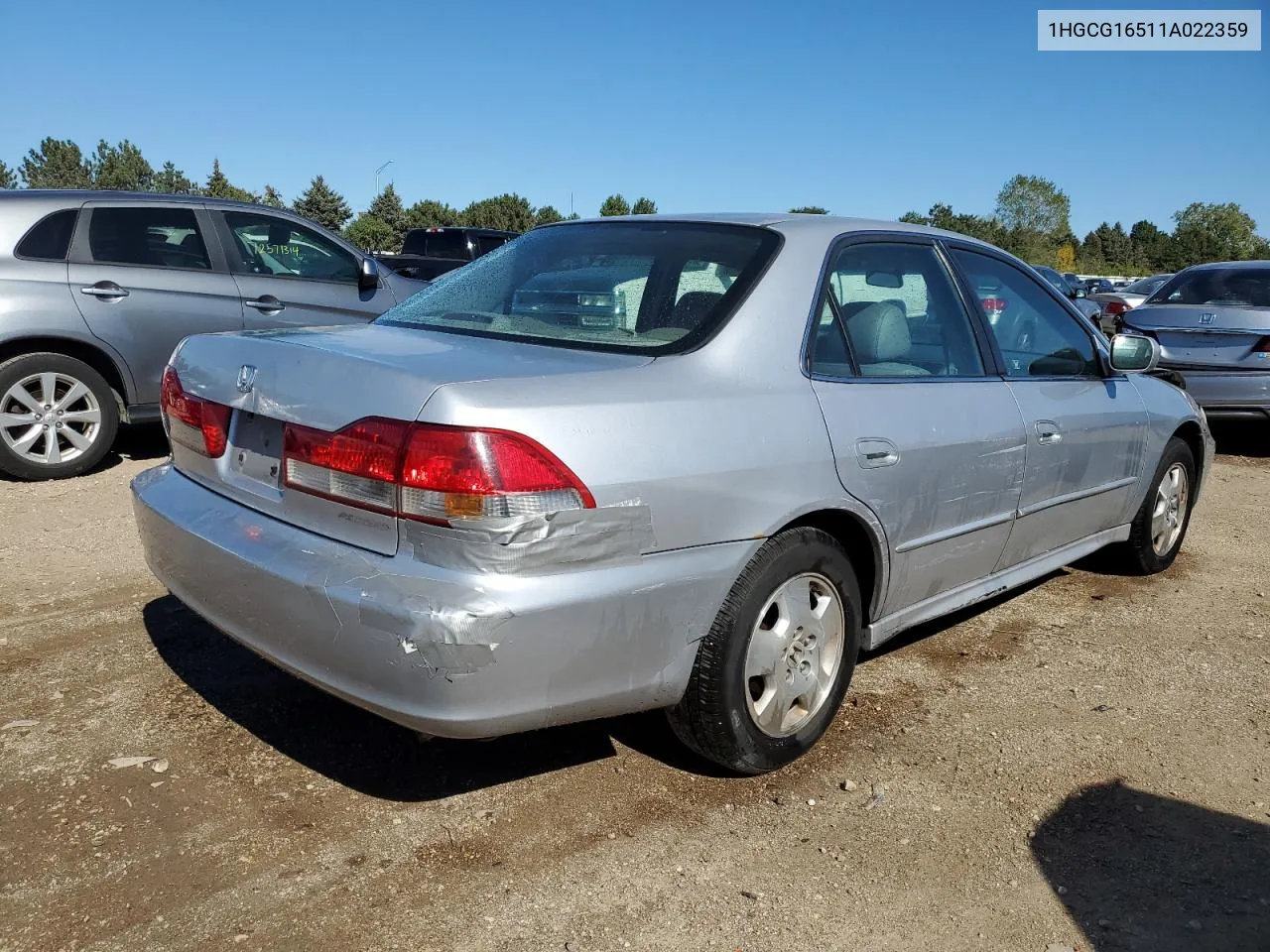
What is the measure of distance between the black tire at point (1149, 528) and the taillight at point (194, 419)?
3.86 meters

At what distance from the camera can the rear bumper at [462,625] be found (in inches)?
91.7

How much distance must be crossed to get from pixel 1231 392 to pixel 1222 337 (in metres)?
0.43

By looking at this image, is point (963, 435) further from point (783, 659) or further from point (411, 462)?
point (411, 462)

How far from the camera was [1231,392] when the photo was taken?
27.2 ft

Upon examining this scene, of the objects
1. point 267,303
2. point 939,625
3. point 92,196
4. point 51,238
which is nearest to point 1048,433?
point 939,625

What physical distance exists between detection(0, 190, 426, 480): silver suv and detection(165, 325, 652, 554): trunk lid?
134 inches

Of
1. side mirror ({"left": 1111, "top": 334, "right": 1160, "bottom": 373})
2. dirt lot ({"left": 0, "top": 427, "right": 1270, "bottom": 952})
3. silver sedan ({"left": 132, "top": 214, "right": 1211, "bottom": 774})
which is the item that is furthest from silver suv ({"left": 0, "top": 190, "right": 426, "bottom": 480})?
side mirror ({"left": 1111, "top": 334, "right": 1160, "bottom": 373})

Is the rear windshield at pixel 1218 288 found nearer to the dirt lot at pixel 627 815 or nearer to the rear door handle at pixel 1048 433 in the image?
the dirt lot at pixel 627 815

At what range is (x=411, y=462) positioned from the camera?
2365 mm

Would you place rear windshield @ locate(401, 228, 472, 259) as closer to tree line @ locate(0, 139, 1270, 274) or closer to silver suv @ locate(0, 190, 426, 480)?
silver suv @ locate(0, 190, 426, 480)

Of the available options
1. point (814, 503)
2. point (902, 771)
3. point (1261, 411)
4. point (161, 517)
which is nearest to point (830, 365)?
point (814, 503)

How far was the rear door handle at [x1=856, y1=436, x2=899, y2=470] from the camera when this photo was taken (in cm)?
305

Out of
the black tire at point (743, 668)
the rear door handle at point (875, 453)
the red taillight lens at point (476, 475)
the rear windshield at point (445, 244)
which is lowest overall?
the black tire at point (743, 668)

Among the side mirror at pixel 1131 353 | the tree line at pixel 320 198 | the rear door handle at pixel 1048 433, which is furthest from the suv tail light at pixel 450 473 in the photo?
the tree line at pixel 320 198
